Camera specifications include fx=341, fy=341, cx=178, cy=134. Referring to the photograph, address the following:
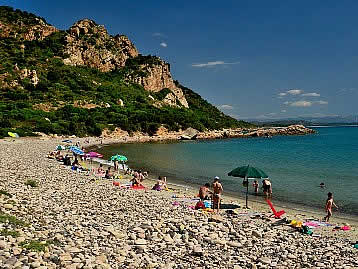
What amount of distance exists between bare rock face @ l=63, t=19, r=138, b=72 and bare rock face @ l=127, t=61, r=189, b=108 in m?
11.1

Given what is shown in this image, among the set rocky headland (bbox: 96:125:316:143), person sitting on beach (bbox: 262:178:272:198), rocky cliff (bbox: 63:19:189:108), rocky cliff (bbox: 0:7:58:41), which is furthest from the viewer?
rocky cliff (bbox: 63:19:189:108)

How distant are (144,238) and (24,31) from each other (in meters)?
139

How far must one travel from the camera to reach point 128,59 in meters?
151

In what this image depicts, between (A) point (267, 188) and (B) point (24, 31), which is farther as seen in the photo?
(B) point (24, 31)

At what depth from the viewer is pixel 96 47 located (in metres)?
137

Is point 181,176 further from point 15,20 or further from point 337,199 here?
point 15,20

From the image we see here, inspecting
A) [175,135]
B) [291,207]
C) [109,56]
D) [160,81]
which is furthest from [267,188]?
[160,81]

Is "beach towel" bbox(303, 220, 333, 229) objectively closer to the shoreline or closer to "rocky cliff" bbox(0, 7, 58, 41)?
the shoreline

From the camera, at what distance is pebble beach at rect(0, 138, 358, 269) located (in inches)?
324

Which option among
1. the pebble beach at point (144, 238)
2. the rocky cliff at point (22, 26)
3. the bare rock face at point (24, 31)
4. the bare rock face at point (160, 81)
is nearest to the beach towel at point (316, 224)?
the pebble beach at point (144, 238)

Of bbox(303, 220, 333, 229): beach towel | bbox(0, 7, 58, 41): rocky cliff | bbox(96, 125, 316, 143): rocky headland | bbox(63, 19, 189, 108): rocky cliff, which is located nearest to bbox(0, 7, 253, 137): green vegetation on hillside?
bbox(0, 7, 58, 41): rocky cliff

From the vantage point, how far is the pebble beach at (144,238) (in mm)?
8227

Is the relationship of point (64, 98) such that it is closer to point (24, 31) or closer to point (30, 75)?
point (30, 75)

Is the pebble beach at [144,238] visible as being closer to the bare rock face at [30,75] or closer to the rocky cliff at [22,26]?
the bare rock face at [30,75]
